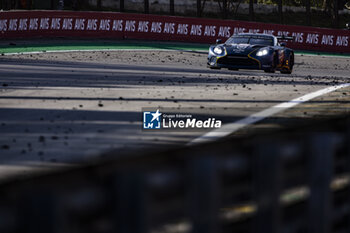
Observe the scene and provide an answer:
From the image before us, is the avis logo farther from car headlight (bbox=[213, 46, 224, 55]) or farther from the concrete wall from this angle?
the concrete wall

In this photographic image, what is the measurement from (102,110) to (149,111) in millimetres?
819

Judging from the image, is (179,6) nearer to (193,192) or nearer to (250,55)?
(250,55)

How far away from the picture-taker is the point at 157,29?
45.1 meters

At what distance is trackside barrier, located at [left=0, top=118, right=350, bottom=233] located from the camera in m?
1.94

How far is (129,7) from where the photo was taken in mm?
87375

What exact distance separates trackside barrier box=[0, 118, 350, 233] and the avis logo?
303 inches

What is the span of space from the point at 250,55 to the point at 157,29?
71.6 feet

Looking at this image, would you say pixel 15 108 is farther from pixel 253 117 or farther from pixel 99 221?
pixel 99 221

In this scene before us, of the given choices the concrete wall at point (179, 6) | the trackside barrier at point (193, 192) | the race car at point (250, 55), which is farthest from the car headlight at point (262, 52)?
the concrete wall at point (179, 6)

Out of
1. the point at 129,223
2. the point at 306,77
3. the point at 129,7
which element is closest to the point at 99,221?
the point at 129,223

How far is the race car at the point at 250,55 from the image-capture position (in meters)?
23.8

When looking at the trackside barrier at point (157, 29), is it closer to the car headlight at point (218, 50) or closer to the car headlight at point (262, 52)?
the car headlight at point (218, 50)

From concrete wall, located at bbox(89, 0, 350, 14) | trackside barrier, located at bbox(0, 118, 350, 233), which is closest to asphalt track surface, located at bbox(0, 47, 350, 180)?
trackside barrier, located at bbox(0, 118, 350, 233)

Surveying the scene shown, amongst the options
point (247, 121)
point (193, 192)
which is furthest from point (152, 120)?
point (193, 192)
